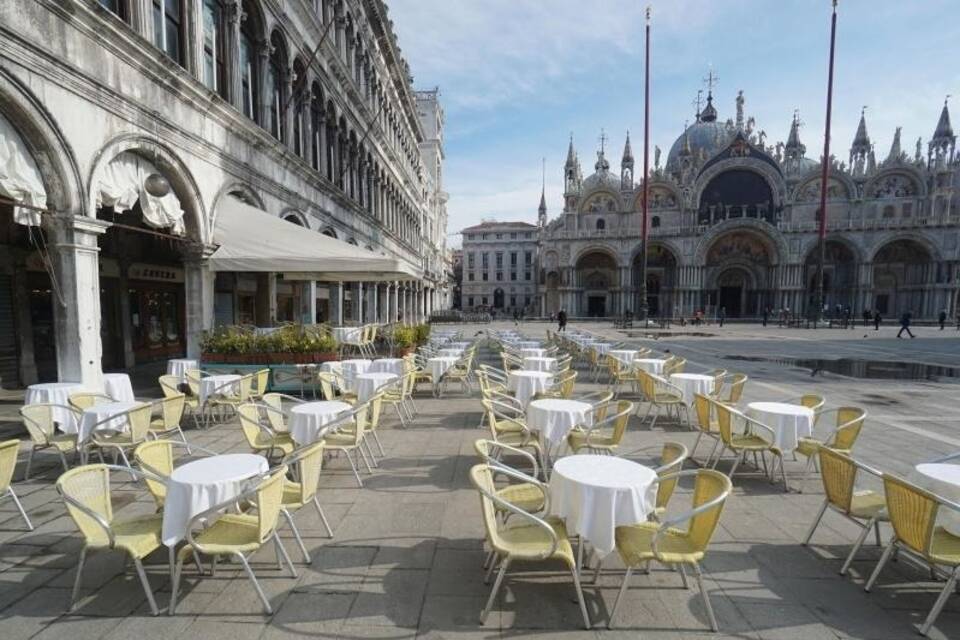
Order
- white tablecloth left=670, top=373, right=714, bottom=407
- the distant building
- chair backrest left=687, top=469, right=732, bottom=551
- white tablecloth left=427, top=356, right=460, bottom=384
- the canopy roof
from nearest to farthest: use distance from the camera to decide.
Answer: chair backrest left=687, top=469, right=732, bottom=551, white tablecloth left=670, top=373, right=714, bottom=407, the canopy roof, white tablecloth left=427, top=356, right=460, bottom=384, the distant building

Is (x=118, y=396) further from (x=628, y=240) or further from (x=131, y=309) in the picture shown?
(x=628, y=240)

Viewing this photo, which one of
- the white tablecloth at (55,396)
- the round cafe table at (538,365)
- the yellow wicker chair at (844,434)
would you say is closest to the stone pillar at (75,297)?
the white tablecloth at (55,396)

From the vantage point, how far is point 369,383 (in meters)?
6.96

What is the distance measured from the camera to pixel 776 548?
375 centimetres

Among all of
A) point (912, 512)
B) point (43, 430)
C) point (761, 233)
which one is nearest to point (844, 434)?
point (912, 512)

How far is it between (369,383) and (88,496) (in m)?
4.00

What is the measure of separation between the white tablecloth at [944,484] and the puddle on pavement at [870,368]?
34.7 feet

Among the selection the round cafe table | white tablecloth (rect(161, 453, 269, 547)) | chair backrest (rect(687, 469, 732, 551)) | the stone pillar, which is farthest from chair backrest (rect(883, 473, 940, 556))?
the stone pillar

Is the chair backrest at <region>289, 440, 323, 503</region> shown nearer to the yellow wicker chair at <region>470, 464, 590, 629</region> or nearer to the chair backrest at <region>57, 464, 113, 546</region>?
the chair backrest at <region>57, 464, 113, 546</region>

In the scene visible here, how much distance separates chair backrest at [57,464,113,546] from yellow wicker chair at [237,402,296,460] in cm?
162

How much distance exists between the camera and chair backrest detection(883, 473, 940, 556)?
274 centimetres

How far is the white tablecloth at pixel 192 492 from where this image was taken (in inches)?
119

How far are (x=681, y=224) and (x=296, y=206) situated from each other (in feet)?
162

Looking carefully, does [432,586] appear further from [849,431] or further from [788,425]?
[849,431]
